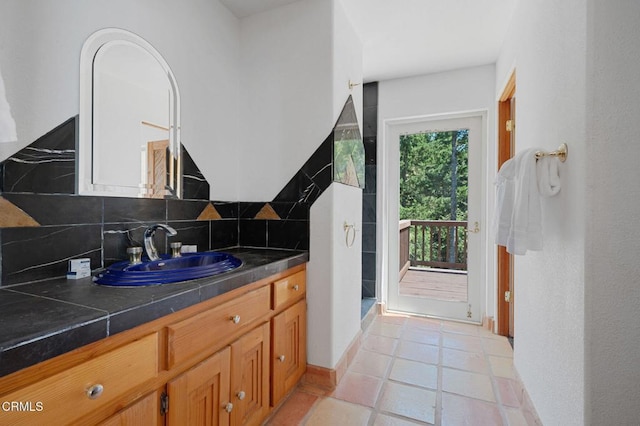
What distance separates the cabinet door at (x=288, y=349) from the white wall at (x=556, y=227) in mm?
1250

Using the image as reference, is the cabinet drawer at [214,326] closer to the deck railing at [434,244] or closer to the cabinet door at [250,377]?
the cabinet door at [250,377]

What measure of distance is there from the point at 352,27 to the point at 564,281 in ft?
6.86

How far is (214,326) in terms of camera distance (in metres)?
1.17

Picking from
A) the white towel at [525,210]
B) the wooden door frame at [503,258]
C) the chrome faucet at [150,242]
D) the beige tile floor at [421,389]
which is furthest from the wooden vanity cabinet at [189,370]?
the wooden door frame at [503,258]

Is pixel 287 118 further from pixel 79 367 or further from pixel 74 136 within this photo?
pixel 79 367

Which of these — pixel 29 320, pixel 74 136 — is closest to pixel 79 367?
pixel 29 320

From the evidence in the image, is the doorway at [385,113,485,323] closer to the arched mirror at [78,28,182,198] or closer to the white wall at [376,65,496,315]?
the white wall at [376,65,496,315]

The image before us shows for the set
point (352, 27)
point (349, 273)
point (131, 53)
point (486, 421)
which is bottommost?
point (486, 421)

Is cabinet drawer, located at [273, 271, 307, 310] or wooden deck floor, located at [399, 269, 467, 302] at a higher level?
cabinet drawer, located at [273, 271, 307, 310]

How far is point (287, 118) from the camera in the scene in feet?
6.56

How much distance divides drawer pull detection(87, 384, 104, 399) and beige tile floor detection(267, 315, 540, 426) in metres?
1.09

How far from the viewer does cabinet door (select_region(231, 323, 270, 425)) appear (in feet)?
4.24

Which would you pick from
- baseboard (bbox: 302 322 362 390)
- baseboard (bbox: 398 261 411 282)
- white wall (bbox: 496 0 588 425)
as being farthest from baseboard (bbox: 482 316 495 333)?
baseboard (bbox: 302 322 362 390)

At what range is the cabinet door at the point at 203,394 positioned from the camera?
3.29 ft
